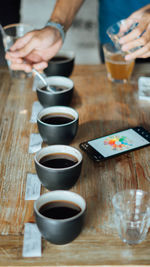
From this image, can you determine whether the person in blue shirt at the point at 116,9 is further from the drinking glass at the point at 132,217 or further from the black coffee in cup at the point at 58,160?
the drinking glass at the point at 132,217

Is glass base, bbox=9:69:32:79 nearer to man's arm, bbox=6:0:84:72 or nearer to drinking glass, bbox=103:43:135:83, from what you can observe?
Answer: man's arm, bbox=6:0:84:72

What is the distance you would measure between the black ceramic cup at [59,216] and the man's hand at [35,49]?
75 cm

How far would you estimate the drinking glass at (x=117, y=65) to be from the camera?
151 cm

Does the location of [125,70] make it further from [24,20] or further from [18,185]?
[24,20]

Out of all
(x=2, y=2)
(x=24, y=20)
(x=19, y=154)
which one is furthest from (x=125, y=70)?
(x=24, y=20)

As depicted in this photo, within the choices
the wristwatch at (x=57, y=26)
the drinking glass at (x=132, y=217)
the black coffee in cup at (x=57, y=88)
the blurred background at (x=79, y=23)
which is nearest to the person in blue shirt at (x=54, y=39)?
the wristwatch at (x=57, y=26)

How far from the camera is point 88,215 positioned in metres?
0.88

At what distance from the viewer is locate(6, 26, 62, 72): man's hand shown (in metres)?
1.43

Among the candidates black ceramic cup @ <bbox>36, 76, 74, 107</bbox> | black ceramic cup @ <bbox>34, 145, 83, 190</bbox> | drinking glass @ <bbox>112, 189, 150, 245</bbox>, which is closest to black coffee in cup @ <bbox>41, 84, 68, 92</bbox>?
black ceramic cup @ <bbox>36, 76, 74, 107</bbox>

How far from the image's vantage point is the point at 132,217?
2.70 feet

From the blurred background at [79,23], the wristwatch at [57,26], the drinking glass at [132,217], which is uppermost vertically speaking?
the wristwatch at [57,26]

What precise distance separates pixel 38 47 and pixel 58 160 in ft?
2.23

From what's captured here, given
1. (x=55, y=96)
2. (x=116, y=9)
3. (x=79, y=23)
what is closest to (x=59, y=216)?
(x=55, y=96)

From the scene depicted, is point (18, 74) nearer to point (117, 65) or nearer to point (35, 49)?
point (35, 49)
